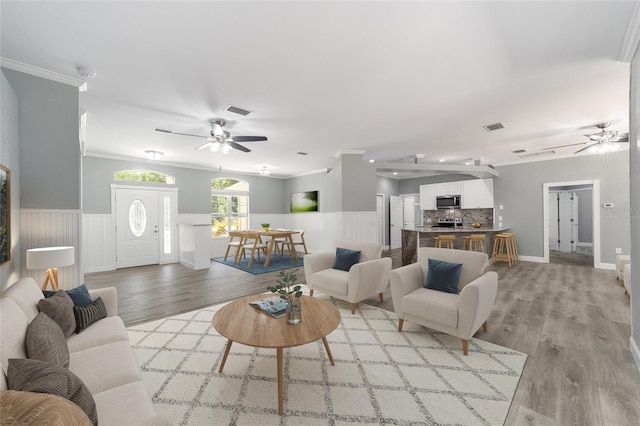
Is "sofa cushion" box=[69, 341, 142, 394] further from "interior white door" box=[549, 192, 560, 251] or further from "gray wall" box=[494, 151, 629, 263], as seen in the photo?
"interior white door" box=[549, 192, 560, 251]

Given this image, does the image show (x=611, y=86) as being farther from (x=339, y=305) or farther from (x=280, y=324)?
(x=280, y=324)

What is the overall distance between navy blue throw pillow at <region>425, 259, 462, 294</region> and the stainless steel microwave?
548 centimetres

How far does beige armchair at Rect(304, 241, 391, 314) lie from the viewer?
332cm

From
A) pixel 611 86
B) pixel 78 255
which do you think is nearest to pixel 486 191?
pixel 611 86

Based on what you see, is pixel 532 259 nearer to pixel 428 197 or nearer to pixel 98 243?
pixel 428 197

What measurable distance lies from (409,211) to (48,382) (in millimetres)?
9545

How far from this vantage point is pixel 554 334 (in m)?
2.80

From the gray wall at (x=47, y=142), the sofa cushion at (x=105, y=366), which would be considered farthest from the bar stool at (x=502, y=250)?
the gray wall at (x=47, y=142)

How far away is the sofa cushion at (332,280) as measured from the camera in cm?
342

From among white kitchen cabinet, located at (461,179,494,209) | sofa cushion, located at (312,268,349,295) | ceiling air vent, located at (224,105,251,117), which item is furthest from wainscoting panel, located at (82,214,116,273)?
white kitchen cabinet, located at (461,179,494,209)

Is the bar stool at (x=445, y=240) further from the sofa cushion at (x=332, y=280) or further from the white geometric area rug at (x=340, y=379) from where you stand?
the white geometric area rug at (x=340, y=379)

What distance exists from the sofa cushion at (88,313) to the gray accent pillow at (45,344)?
51cm

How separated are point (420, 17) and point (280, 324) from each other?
2.50m

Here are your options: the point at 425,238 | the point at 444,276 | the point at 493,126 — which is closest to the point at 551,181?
the point at 425,238
